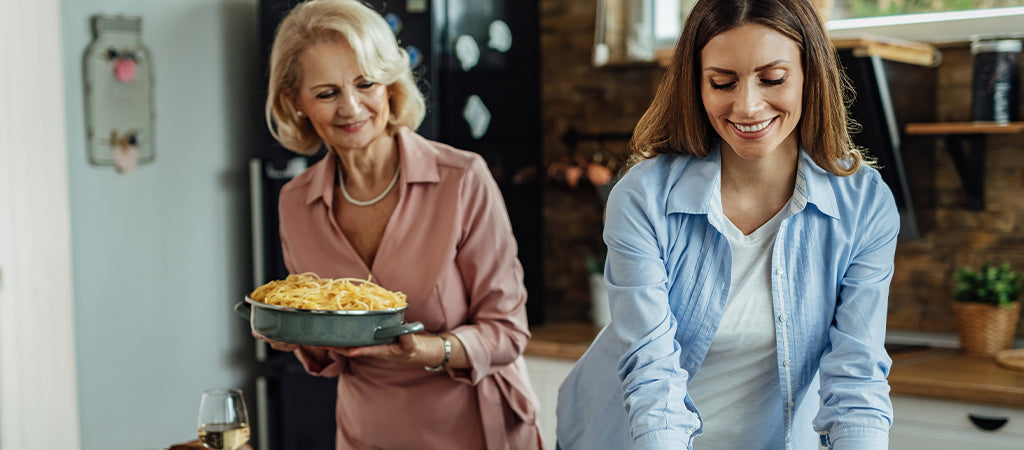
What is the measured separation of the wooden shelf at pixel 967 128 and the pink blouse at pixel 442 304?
1616mm

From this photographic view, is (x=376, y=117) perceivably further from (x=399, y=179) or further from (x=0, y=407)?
(x=0, y=407)

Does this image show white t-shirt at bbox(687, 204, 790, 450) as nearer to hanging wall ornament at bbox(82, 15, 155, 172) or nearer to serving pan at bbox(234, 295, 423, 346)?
serving pan at bbox(234, 295, 423, 346)

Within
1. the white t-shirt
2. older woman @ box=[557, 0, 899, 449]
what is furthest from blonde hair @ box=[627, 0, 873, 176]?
the white t-shirt

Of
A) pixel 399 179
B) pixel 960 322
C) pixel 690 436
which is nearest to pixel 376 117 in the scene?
pixel 399 179

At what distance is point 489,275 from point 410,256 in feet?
0.50

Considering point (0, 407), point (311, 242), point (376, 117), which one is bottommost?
point (0, 407)

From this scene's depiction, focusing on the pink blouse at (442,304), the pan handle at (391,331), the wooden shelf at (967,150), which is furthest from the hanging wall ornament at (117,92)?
the wooden shelf at (967,150)

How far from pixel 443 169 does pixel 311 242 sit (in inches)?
11.7

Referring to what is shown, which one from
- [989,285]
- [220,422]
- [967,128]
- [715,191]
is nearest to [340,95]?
[220,422]

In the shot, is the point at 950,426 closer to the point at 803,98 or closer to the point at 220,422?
the point at 803,98

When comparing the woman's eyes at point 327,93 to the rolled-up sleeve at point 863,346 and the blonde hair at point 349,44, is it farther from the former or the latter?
the rolled-up sleeve at point 863,346

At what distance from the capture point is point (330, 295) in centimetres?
165

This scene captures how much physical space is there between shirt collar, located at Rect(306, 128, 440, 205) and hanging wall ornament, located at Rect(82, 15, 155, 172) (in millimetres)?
1565

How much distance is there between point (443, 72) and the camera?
3.26 m
